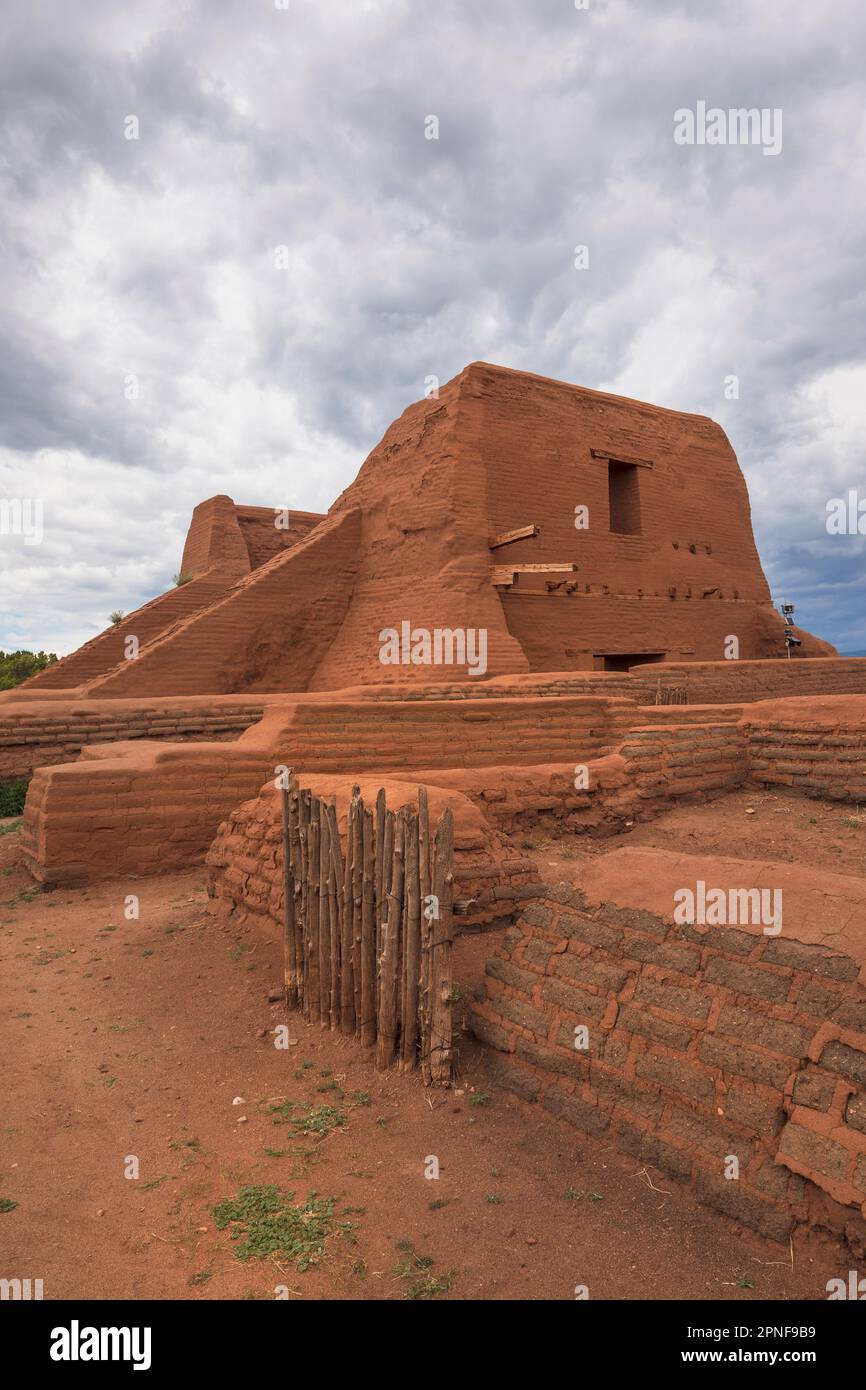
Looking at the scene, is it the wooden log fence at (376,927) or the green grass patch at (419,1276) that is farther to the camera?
the wooden log fence at (376,927)

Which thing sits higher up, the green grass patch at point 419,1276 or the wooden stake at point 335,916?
the wooden stake at point 335,916

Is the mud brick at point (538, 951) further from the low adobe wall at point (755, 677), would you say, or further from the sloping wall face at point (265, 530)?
the sloping wall face at point (265, 530)

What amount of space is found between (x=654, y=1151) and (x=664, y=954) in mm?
833

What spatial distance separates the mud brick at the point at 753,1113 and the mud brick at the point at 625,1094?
13.9 inches

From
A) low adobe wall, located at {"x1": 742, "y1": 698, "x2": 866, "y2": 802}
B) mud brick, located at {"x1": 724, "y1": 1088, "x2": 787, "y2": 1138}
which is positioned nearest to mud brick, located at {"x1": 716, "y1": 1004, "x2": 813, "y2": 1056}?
mud brick, located at {"x1": 724, "y1": 1088, "x2": 787, "y2": 1138}

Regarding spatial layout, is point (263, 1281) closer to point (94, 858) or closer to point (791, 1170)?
point (791, 1170)

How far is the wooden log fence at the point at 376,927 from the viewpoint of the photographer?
4285mm

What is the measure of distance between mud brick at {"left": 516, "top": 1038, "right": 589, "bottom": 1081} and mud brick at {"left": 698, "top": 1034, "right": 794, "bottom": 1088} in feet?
2.23

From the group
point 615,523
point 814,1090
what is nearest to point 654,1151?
point 814,1090

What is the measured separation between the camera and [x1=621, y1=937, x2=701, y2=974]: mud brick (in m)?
3.62

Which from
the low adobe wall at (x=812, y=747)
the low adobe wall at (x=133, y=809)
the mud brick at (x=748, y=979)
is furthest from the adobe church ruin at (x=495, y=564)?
the mud brick at (x=748, y=979)

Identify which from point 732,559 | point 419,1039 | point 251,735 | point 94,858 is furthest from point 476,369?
point 419,1039

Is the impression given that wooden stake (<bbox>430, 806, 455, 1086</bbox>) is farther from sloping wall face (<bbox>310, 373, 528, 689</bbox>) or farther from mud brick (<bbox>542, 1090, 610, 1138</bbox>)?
sloping wall face (<bbox>310, 373, 528, 689</bbox>)

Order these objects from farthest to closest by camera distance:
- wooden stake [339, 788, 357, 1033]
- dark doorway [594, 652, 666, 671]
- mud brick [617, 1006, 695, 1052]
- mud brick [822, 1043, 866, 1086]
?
dark doorway [594, 652, 666, 671] → wooden stake [339, 788, 357, 1033] → mud brick [617, 1006, 695, 1052] → mud brick [822, 1043, 866, 1086]
